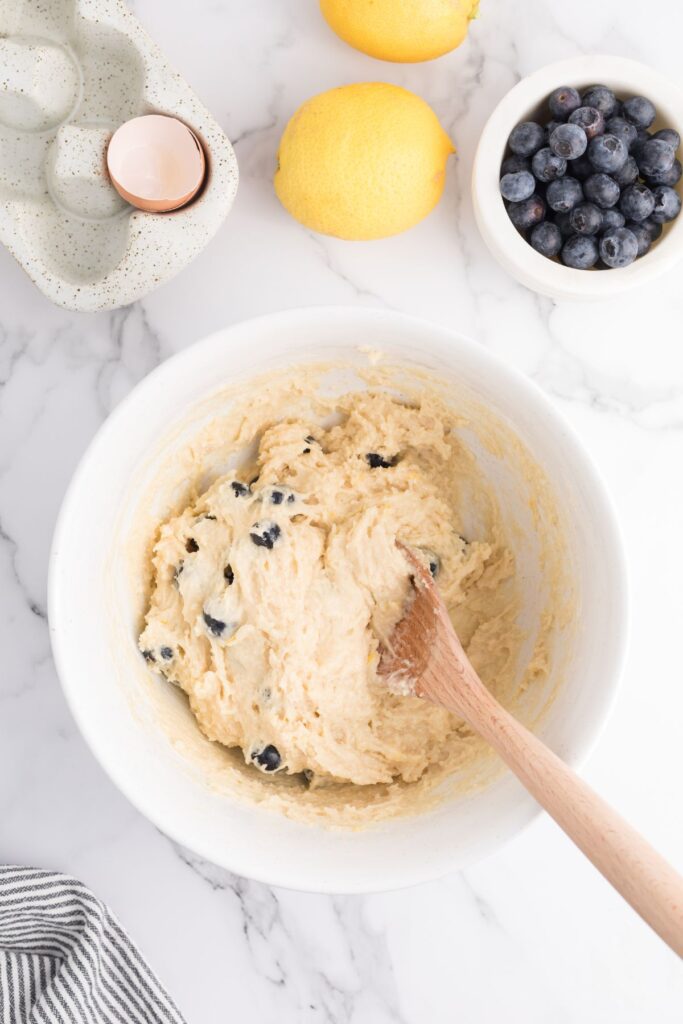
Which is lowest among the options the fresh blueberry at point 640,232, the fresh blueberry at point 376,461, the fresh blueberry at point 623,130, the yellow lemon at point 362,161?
the fresh blueberry at point 376,461

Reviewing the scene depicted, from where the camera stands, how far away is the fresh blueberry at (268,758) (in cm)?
118

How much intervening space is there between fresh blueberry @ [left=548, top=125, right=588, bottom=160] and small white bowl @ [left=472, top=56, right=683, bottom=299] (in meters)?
0.07

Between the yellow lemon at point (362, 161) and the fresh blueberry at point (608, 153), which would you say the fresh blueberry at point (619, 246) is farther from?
the yellow lemon at point (362, 161)

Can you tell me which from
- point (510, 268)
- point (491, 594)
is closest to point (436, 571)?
point (491, 594)

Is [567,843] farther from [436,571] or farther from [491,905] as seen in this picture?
[436,571]

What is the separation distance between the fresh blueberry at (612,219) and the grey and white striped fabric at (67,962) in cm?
117

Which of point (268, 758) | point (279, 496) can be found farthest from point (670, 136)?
point (268, 758)

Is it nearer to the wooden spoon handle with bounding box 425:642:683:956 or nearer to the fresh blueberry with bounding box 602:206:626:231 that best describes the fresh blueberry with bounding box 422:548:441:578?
the wooden spoon handle with bounding box 425:642:683:956

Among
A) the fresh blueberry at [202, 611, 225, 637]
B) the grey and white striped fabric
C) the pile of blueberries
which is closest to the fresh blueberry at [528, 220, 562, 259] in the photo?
the pile of blueberries

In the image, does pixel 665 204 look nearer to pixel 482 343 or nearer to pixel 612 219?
pixel 612 219

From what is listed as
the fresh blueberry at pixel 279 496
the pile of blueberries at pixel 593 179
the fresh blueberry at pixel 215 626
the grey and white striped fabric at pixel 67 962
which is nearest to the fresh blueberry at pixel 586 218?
the pile of blueberries at pixel 593 179

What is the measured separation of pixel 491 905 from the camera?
140 cm

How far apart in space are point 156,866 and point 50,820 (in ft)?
0.56

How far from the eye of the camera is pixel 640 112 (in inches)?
49.4
